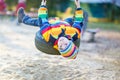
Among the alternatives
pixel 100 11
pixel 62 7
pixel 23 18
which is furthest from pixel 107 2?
pixel 23 18

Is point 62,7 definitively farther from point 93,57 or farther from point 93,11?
point 93,57

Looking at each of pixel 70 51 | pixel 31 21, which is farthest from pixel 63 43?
pixel 31 21

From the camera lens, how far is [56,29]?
479 cm

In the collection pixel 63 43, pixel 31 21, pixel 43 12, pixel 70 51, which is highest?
pixel 43 12

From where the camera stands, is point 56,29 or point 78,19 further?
point 78,19

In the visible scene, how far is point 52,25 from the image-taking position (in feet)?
16.0

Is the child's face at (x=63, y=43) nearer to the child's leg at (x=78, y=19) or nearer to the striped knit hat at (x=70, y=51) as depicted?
the striped knit hat at (x=70, y=51)

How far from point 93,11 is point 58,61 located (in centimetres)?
1260

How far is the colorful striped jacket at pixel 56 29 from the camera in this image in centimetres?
475

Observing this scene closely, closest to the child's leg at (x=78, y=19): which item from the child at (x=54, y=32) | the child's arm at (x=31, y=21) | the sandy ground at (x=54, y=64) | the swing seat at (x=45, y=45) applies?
the child at (x=54, y=32)

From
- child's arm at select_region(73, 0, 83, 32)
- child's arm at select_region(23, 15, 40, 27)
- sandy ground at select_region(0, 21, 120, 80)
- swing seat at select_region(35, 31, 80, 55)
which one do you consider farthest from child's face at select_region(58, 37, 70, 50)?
sandy ground at select_region(0, 21, 120, 80)

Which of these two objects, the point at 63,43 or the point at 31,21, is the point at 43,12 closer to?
the point at 31,21

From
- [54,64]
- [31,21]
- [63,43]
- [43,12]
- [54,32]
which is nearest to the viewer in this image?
[63,43]

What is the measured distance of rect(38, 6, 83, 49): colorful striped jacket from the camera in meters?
4.75
